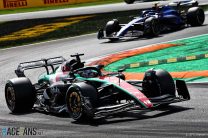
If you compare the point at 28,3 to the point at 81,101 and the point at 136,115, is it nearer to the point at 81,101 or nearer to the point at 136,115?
the point at 136,115

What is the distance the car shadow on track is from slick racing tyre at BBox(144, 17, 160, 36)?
11.9m

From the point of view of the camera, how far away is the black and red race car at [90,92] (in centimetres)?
1019

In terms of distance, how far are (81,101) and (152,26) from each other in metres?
13.1

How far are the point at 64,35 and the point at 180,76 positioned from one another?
1356 centimetres

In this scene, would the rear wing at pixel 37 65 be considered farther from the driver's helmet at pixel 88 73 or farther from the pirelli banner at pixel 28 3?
the pirelli banner at pixel 28 3

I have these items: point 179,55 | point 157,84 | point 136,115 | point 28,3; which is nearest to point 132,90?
point 136,115

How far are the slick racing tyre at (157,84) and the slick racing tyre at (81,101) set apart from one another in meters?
1.33

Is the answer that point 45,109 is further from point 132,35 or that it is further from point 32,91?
point 132,35

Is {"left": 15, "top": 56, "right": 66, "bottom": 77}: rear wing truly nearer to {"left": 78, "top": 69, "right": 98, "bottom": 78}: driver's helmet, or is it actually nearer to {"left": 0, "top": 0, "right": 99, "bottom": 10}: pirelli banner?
{"left": 78, "top": 69, "right": 98, "bottom": 78}: driver's helmet

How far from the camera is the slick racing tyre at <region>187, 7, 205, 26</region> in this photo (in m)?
24.4

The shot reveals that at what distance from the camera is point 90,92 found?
10234 mm

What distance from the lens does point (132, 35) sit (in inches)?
891

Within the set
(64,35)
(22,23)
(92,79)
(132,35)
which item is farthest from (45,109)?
(22,23)

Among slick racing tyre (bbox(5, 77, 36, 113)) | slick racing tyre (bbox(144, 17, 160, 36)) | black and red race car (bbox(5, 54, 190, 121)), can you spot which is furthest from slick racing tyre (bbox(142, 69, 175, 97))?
slick racing tyre (bbox(144, 17, 160, 36))
